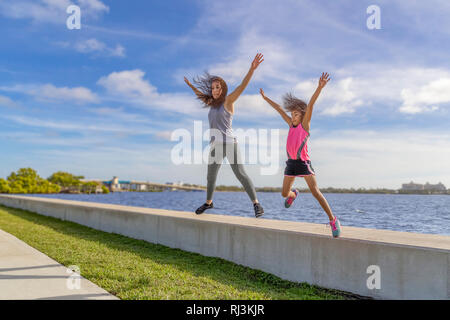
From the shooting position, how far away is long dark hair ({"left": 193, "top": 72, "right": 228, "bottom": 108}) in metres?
7.28

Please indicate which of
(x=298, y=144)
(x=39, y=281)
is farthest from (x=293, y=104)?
(x=39, y=281)

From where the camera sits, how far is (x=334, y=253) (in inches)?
222

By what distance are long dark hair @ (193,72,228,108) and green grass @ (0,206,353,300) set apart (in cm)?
323

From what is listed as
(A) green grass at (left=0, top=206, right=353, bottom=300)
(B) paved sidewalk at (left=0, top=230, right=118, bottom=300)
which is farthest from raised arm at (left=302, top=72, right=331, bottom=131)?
(B) paved sidewalk at (left=0, top=230, right=118, bottom=300)

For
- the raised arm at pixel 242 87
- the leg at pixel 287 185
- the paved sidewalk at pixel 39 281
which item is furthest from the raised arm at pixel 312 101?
the paved sidewalk at pixel 39 281

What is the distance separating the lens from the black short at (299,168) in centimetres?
561

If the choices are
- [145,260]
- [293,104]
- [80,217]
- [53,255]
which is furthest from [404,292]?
[80,217]

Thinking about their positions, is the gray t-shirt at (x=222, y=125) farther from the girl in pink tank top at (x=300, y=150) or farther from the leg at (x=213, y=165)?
the girl in pink tank top at (x=300, y=150)

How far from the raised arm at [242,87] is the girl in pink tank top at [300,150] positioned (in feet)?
3.16

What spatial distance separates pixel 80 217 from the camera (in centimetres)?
1516

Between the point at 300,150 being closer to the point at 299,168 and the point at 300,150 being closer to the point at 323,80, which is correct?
the point at 299,168

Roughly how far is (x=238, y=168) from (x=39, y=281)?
3.81m

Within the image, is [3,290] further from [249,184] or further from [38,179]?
[38,179]

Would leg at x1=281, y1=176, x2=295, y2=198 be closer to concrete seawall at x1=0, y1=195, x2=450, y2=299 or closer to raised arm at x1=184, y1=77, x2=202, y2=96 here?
concrete seawall at x1=0, y1=195, x2=450, y2=299
